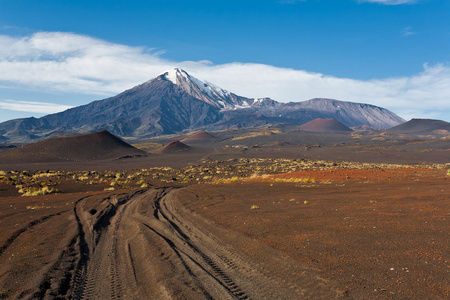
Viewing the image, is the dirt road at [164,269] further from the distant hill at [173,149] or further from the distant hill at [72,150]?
the distant hill at [173,149]

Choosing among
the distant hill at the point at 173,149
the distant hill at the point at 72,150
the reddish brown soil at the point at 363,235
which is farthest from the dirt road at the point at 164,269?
the distant hill at the point at 173,149

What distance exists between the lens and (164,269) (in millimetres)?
6875

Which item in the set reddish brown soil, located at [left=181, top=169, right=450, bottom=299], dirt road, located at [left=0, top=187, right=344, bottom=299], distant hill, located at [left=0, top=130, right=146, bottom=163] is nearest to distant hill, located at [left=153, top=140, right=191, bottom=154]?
distant hill, located at [left=0, top=130, right=146, bottom=163]

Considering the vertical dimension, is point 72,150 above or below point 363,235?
below

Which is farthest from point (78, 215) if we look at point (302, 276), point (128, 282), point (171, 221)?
point (302, 276)

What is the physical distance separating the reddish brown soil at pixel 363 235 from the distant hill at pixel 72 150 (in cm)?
7799

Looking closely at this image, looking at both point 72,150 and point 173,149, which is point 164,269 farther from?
point 173,149

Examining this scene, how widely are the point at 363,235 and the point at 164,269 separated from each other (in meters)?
5.69

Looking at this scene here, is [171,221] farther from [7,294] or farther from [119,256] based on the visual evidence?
[7,294]

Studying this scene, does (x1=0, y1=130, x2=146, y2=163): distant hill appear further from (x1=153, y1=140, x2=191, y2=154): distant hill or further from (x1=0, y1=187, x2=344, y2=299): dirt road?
(x1=0, y1=187, x2=344, y2=299): dirt road

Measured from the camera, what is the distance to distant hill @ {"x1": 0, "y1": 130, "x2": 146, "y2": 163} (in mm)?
80750

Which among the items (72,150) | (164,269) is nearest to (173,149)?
(72,150)

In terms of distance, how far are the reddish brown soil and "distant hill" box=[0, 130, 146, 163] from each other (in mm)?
77993

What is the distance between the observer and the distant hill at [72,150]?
8075cm
